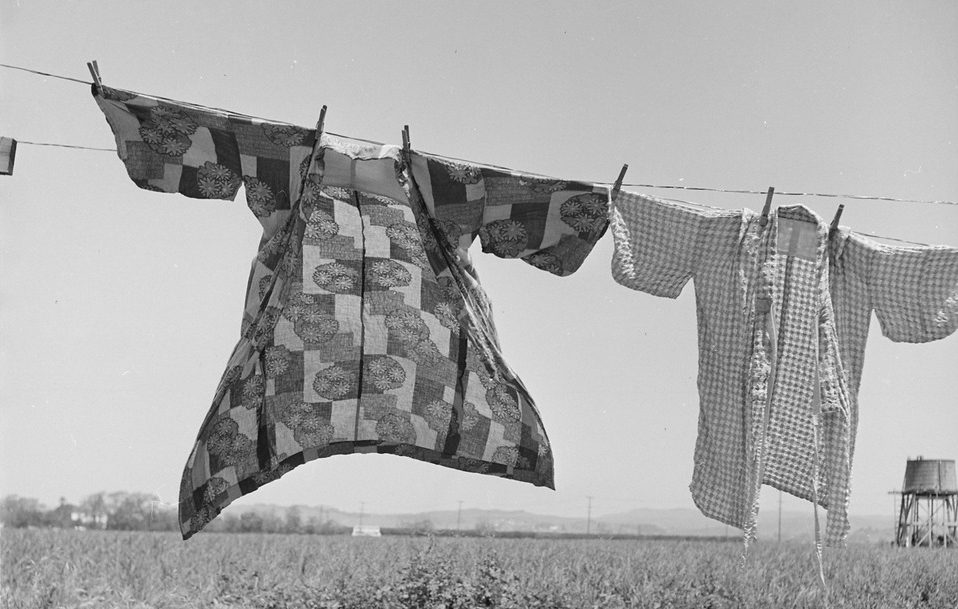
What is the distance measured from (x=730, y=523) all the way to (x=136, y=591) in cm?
807

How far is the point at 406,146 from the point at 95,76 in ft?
4.49

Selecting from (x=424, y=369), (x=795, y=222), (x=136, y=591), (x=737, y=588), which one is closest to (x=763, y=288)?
(x=795, y=222)

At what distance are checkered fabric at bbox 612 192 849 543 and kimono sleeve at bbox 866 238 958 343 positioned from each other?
0.98 feet

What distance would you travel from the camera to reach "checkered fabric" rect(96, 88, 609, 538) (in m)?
3.93

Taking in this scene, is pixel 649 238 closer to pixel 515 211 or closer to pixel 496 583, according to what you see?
pixel 515 211

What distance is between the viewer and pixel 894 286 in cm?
419

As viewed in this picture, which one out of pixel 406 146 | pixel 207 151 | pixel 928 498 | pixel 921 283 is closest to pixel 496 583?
pixel 921 283

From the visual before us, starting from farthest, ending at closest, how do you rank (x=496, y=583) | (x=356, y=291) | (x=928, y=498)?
(x=928, y=498)
(x=496, y=583)
(x=356, y=291)

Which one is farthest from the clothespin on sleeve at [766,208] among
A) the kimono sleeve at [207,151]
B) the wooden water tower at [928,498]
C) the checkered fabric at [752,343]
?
the wooden water tower at [928,498]

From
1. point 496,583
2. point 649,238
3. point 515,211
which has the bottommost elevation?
point 496,583

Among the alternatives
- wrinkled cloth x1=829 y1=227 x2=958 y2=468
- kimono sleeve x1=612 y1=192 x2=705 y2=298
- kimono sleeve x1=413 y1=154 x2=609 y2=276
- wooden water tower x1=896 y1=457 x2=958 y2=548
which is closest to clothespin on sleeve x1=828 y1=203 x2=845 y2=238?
wrinkled cloth x1=829 y1=227 x2=958 y2=468

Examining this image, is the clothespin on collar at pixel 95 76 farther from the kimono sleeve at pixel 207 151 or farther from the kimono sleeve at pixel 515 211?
the kimono sleeve at pixel 515 211

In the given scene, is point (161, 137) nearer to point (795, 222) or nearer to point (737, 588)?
point (795, 222)

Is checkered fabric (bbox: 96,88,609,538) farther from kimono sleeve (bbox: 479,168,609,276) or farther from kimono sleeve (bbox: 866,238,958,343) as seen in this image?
kimono sleeve (bbox: 866,238,958,343)
